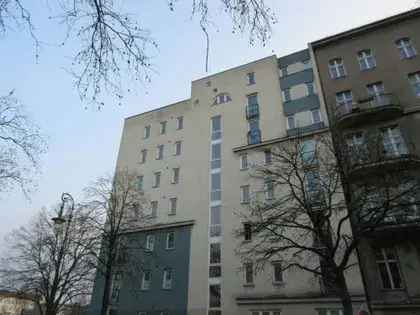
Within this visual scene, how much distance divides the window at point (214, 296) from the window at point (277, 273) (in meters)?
4.46

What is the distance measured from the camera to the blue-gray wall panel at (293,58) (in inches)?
1158

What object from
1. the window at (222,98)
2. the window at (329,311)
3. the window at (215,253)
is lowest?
the window at (329,311)

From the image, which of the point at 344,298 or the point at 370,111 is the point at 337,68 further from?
the point at 344,298

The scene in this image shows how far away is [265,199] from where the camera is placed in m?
24.7

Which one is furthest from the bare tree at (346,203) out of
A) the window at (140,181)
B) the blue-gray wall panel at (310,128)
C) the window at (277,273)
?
the window at (140,181)

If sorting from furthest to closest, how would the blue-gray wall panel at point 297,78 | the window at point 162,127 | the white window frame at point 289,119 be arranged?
the window at point 162,127 < the blue-gray wall panel at point 297,78 < the white window frame at point 289,119

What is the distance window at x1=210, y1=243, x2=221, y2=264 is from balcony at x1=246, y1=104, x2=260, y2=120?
12.2 m

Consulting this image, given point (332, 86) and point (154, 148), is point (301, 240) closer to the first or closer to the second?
point (332, 86)

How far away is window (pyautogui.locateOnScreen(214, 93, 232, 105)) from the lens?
105 ft

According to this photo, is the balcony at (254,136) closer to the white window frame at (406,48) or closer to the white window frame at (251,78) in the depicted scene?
the white window frame at (251,78)

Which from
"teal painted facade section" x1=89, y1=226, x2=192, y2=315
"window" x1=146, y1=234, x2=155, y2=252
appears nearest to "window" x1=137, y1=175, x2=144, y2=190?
"teal painted facade section" x1=89, y1=226, x2=192, y2=315

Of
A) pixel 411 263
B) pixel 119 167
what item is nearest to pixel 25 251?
pixel 119 167

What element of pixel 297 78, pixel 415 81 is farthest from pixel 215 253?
pixel 415 81

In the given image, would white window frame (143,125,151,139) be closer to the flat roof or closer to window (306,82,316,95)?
window (306,82,316,95)
